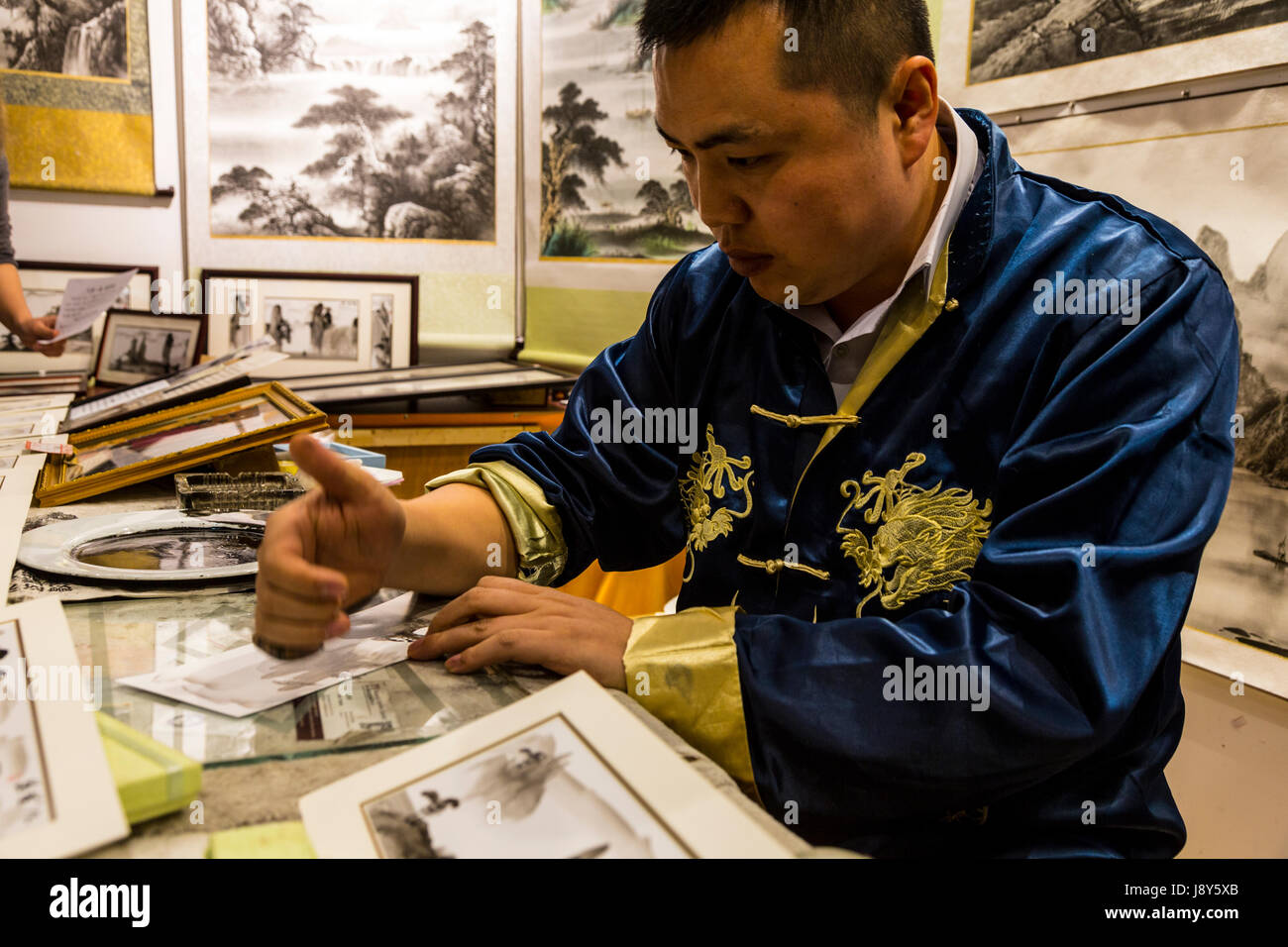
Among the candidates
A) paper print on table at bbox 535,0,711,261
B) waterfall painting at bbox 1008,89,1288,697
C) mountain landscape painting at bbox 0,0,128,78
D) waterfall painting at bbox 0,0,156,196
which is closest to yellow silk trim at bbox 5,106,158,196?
waterfall painting at bbox 0,0,156,196

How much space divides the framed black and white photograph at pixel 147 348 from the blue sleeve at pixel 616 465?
185 centimetres

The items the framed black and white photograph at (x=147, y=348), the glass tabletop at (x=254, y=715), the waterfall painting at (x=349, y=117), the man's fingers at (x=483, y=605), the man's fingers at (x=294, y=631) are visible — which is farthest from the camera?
the waterfall painting at (x=349, y=117)

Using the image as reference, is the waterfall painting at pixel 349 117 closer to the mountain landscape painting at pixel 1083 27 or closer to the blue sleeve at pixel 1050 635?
the mountain landscape painting at pixel 1083 27

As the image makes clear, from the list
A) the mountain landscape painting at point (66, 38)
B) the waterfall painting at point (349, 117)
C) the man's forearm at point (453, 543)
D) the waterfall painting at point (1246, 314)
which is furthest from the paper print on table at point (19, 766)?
the mountain landscape painting at point (66, 38)

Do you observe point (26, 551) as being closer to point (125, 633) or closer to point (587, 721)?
point (125, 633)

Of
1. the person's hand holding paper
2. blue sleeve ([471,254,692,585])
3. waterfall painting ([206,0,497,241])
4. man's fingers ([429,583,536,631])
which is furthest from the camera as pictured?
waterfall painting ([206,0,497,241])

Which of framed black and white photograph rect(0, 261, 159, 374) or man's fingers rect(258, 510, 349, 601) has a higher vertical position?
framed black and white photograph rect(0, 261, 159, 374)

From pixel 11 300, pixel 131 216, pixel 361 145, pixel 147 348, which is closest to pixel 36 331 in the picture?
pixel 11 300

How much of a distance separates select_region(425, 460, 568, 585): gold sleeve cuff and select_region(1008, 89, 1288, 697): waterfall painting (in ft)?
3.37

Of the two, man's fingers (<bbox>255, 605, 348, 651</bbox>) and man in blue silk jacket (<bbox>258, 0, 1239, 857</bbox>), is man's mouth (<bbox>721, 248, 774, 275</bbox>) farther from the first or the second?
man's fingers (<bbox>255, 605, 348, 651</bbox>)

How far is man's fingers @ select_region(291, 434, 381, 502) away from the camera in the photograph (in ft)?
2.76

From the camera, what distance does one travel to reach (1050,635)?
0.81 m

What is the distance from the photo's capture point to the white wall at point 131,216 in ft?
9.65
